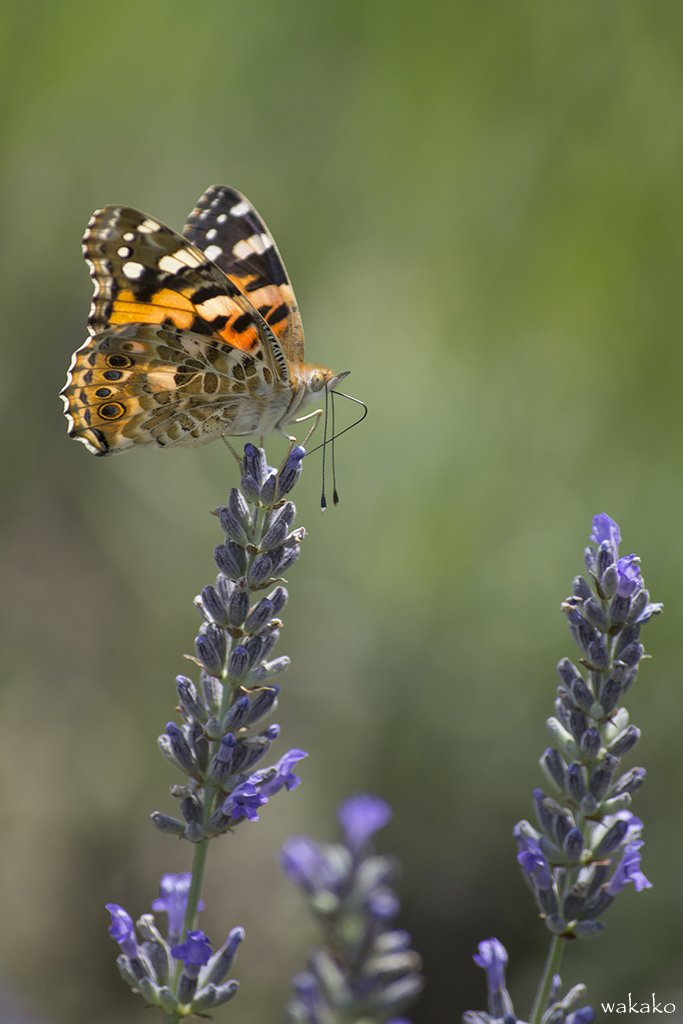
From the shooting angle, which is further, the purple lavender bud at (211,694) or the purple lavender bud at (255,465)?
the purple lavender bud at (255,465)

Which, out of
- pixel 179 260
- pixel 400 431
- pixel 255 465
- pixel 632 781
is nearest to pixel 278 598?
pixel 255 465

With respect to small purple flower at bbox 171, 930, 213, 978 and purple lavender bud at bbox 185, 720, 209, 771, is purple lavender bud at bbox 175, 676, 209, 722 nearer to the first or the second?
purple lavender bud at bbox 185, 720, 209, 771

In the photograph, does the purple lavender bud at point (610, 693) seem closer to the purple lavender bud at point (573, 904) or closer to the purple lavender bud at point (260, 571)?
the purple lavender bud at point (573, 904)

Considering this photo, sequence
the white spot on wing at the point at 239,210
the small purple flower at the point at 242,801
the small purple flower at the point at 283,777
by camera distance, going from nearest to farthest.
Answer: the small purple flower at the point at 242,801, the small purple flower at the point at 283,777, the white spot on wing at the point at 239,210

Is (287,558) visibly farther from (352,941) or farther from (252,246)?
(252,246)

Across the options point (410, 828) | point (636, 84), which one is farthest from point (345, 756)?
point (636, 84)

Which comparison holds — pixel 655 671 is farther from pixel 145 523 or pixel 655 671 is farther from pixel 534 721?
pixel 145 523

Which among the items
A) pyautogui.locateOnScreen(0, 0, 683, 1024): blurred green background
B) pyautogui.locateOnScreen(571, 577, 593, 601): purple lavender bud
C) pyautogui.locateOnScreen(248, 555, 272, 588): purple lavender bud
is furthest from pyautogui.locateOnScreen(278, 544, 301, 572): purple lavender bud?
pyautogui.locateOnScreen(0, 0, 683, 1024): blurred green background

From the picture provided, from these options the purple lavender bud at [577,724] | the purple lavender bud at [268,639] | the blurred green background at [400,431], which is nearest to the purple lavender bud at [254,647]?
the purple lavender bud at [268,639]
